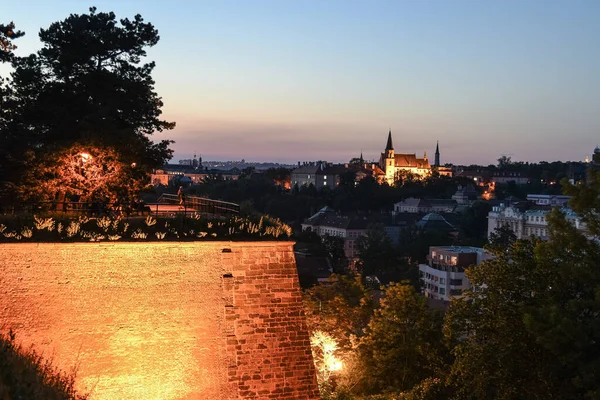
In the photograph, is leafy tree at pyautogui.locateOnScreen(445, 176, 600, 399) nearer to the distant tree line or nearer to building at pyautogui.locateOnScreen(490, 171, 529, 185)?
the distant tree line

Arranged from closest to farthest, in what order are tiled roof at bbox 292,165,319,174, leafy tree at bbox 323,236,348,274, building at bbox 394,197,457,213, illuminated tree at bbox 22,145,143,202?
illuminated tree at bbox 22,145,143,202
leafy tree at bbox 323,236,348,274
building at bbox 394,197,457,213
tiled roof at bbox 292,165,319,174

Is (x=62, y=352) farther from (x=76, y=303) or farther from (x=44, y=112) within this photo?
(x=44, y=112)

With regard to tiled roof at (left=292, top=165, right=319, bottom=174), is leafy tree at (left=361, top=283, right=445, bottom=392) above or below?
below

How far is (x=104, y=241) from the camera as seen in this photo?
10555 millimetres

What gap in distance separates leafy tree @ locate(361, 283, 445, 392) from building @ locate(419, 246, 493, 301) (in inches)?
1452

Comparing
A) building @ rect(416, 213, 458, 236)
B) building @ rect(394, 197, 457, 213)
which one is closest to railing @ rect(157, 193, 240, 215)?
building @ rect(416, 213, 458, 236)

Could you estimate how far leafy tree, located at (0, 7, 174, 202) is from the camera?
15.2 m

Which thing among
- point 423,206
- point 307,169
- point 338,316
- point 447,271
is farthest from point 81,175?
point 307,169

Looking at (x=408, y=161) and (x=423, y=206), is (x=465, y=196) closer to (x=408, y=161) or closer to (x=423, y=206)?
(x=423, y=206)

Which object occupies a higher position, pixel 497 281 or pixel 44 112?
pixel 44 112

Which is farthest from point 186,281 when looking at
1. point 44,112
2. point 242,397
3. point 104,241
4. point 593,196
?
point 593,196

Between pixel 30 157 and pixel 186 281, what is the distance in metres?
6.08

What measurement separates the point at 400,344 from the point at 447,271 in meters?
41.9

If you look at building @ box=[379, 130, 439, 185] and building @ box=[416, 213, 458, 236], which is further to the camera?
building @ box=[379, 130, 439, 185]
